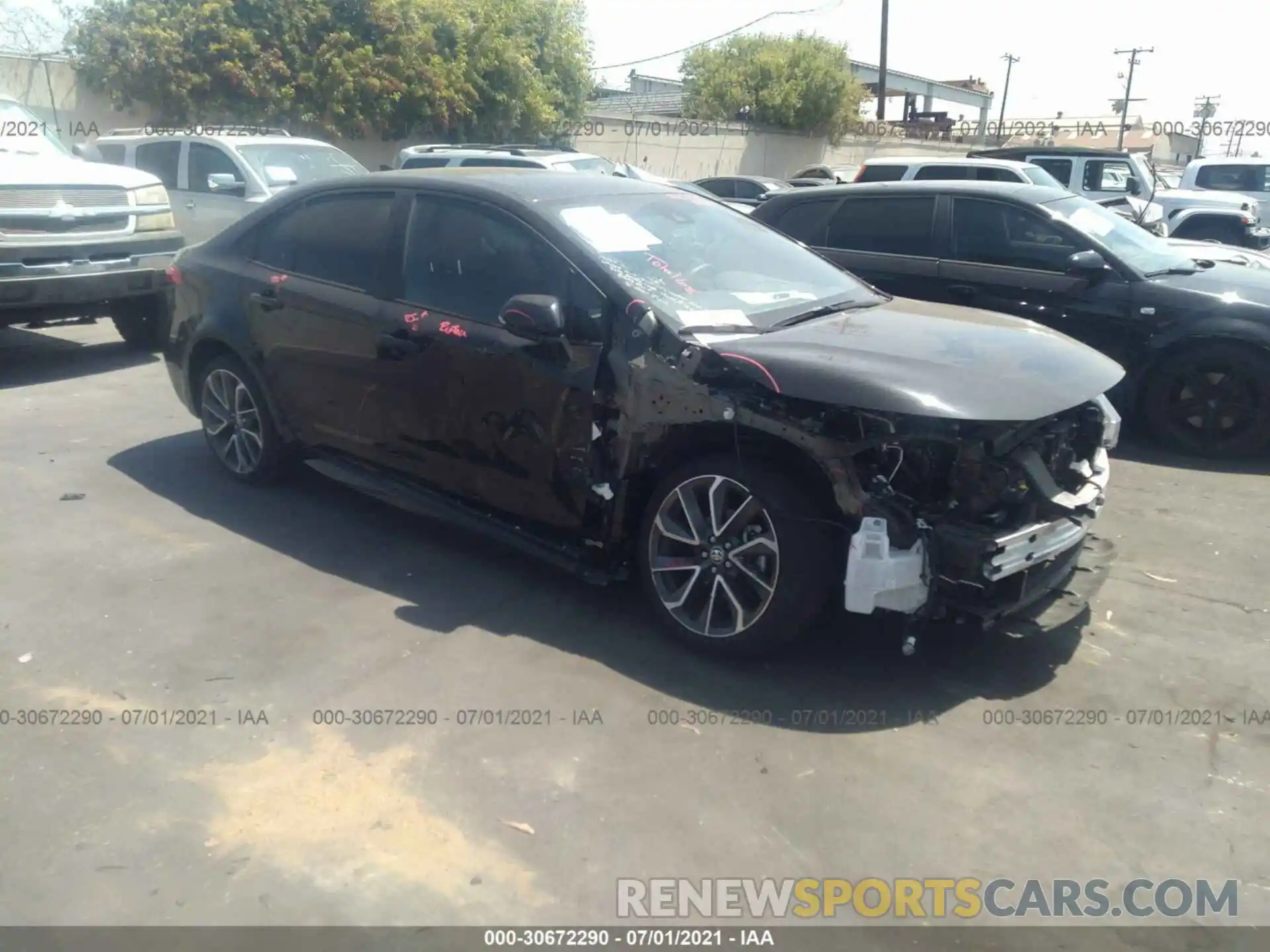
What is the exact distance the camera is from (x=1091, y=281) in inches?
282

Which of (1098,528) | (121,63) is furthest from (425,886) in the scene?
(121,63)

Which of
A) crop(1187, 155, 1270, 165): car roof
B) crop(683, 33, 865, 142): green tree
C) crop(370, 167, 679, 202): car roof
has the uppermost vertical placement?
crop(683, 33, 865, 142): green tree

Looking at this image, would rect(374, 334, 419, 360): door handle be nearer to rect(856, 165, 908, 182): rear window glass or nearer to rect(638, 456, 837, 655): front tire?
rect(638, 456, 837, 655): front tire

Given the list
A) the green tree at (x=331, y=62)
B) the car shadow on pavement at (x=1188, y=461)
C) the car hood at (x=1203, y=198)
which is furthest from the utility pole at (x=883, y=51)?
the car shadow on pavement at (x=1188, y=461)

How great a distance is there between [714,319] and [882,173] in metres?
11.8

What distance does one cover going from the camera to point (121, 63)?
61.9ft

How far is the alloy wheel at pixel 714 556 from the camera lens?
395 centimetres

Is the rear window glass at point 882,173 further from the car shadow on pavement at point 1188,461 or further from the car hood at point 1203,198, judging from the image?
the car shadow on pavement at point 1188,461

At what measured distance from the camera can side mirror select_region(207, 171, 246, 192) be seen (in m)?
11.4

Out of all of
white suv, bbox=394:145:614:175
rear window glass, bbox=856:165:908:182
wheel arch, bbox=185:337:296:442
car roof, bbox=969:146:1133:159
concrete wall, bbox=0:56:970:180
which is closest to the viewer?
wheel arch, bbox=185:337:296:442

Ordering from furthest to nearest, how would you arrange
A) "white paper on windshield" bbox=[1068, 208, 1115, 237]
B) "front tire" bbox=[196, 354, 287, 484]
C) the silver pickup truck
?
1. the silver pickup truck
2. "white paper on windshield" bbox=[1068, 208, 1115, 237]
3. "front tire" bbox=[196, 354, 287, 484]

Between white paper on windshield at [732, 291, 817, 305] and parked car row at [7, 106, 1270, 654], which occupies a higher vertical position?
white paper on windshield at [732, 291, 817, 305]

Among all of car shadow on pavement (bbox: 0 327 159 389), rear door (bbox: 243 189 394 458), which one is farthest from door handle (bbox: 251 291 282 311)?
car shadow on pavement (bbox: 0 327 159 389)

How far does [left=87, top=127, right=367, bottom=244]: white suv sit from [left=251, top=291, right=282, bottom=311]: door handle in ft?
21.5
